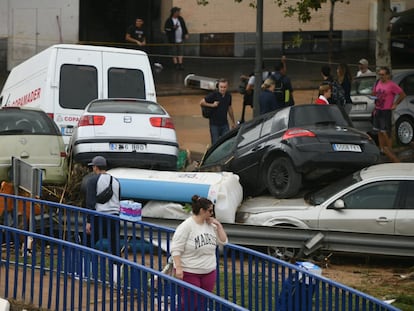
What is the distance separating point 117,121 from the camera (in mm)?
16094

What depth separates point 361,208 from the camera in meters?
14.4

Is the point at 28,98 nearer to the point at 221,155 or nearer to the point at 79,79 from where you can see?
the point at 79,79

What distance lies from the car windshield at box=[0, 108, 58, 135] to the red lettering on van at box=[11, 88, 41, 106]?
199cm

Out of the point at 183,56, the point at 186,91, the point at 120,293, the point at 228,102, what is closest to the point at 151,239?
the point at 120,293

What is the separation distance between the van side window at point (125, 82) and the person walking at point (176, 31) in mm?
11773

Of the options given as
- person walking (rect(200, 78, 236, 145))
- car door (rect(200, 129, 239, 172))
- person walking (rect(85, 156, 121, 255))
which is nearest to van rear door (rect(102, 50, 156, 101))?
person walking (rect(200, 78, 236, 145))

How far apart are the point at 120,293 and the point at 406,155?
35.4ft

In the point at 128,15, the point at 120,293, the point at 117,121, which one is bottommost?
the point at 120,293

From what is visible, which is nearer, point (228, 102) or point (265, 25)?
point (228, 102)

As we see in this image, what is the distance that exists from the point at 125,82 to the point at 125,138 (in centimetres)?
271

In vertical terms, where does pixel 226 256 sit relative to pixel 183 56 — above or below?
below

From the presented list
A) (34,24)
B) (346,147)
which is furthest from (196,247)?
(34,24)

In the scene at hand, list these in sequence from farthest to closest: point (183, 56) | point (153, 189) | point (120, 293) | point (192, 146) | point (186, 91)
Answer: point (183, 56) < point (186, 91) < point (192, 146) < point (153, 189) < point (120, 293)

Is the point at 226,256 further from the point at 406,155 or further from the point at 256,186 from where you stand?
the point at 406,155
